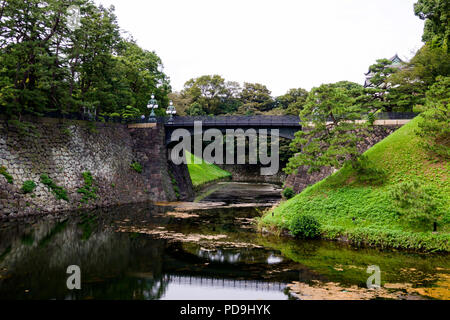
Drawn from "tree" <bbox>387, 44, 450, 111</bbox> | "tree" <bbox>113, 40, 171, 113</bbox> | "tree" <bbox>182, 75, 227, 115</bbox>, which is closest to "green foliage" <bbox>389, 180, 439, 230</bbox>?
"tree" <bbox>387, 44, 450, 111</bbox>

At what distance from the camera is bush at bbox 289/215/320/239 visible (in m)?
19.4

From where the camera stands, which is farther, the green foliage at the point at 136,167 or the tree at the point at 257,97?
the tree at the point at 257,97

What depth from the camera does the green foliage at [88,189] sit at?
100ft

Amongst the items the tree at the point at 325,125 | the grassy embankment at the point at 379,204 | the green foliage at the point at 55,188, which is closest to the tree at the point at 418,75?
the grassy embankment at the point at 379,204

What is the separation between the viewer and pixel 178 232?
21.4 meters

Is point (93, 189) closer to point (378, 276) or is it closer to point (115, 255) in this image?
point (115, 255)

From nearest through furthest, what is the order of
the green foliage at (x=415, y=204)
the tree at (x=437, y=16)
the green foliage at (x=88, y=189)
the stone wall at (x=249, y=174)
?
the green foliage at (x=415, y=204)
the tree at (x=437, y=16)
the green foliage at (x=88, y=189)
the stone wall at (x=249, y=174)

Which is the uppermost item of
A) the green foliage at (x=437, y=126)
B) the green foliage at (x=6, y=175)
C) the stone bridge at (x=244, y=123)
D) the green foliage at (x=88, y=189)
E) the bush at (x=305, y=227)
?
the stone bridge at (x=244, y=123)

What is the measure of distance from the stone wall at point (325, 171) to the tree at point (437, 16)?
845 cm

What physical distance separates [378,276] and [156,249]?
9.86 m

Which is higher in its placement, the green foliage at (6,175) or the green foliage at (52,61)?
the green foliage at (52,61)

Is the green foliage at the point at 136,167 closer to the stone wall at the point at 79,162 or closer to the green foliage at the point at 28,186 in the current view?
the stone wall at the point at 79,162

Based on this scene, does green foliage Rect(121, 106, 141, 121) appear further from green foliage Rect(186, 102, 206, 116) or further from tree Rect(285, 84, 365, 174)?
green foliage Rect(186, 102, 206, 116)
